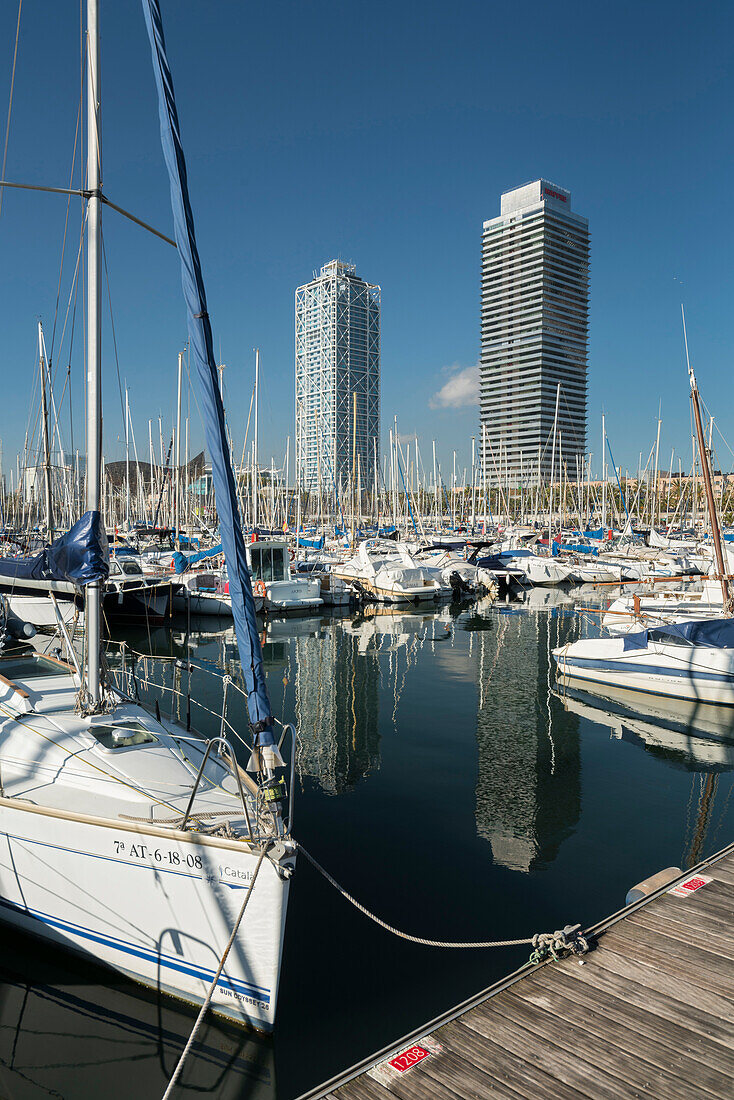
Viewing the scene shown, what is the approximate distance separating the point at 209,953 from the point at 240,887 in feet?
2.86

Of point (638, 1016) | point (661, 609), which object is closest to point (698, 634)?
point (661, 609)

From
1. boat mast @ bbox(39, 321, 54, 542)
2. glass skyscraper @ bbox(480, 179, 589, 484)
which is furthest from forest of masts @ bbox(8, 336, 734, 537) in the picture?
glass skyscraper @ bbox(480, 179, 589, 484)

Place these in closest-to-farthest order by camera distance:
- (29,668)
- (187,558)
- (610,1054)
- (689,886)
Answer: (610,1054) → (689,886) → (29,668) → (187,558)

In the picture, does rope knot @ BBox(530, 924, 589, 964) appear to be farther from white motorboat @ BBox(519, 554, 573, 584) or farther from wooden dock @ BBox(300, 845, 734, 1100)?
white motorboat @ BBox(519, 554, 573, 584)

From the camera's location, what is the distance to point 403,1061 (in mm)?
4883

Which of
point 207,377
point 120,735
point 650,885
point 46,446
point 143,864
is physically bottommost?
point 650,885

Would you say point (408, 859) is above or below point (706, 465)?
below

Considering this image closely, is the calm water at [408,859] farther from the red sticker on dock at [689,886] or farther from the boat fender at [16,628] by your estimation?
the boat fender at [16,628]

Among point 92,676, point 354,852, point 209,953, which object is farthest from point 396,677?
point 209,953

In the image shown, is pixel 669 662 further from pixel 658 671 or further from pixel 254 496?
pixel 254 496

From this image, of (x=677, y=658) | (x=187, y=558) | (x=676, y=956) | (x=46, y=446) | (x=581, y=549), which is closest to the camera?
(x=676, y=956)

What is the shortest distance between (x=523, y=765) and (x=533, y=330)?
615 feet

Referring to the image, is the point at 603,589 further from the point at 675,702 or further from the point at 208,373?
the point at 208,373

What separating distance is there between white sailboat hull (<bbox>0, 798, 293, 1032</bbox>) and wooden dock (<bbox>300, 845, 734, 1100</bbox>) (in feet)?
4.61
